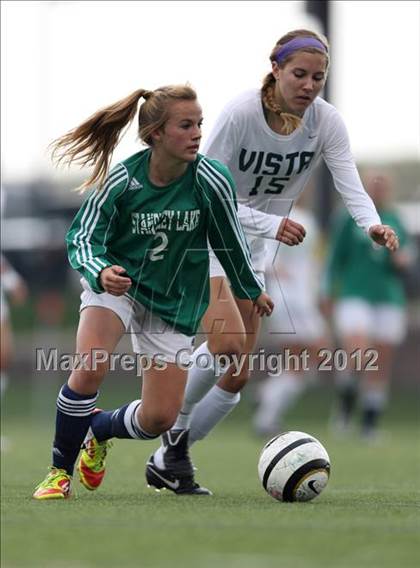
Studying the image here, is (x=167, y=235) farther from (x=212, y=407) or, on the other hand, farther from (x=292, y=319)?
(x=292, y=319)

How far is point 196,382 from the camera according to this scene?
7656 millimetres

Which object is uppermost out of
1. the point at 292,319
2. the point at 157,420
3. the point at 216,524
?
the point at 216,524

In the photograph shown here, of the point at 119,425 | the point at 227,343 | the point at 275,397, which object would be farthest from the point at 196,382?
the point at 275,397

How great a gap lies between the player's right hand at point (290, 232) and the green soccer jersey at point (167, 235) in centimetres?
20

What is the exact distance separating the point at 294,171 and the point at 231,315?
2.75ft

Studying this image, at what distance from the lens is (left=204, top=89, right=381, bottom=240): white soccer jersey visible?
7.32m

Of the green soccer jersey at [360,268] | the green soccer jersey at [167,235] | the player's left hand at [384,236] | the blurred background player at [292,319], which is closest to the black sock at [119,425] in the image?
the green soccer jersey at [167,235]

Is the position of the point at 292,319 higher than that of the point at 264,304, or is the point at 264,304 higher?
the point at 264,304

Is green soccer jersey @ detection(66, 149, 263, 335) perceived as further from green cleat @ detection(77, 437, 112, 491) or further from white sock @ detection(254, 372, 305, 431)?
white sock @ detection(254, 372, 305, 431)

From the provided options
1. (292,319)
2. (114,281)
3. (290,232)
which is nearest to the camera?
(114,281)

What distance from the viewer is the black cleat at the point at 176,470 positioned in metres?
7.46

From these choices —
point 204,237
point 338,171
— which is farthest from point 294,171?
point 204,237

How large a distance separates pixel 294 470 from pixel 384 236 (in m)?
1.20

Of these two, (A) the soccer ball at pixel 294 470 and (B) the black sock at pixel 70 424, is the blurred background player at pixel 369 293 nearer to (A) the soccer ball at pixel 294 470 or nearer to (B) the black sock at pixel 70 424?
(A) the soccer ball at pixel 294 470
